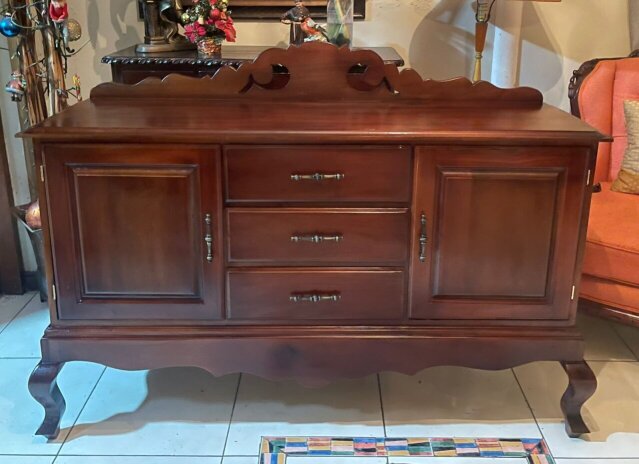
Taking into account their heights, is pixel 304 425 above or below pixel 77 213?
below

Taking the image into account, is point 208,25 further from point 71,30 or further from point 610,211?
point 610,211

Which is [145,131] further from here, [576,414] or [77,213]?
[576,414]

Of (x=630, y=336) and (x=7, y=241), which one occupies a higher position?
(x=7, y=241)

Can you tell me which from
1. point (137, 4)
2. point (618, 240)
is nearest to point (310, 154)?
point (618, 240)

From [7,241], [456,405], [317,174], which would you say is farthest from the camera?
[7,241]

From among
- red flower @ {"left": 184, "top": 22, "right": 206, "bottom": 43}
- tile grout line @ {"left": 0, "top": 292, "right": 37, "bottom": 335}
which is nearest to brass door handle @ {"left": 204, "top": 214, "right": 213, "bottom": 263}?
red flower @ {"left": 184, "top": 22, "right": 206, "bottom": 43}

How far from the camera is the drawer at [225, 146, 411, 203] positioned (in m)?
1.53

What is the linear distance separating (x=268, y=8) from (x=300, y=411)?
4.28 feet

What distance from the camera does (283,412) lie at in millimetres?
1851

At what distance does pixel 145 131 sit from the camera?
150 centimetres

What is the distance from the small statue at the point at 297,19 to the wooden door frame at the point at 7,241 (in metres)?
1.03

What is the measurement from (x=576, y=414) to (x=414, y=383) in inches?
17.5

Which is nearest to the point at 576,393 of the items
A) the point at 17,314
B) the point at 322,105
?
the point at 322,105

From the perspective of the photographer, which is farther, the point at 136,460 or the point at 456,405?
the point at 456,405
